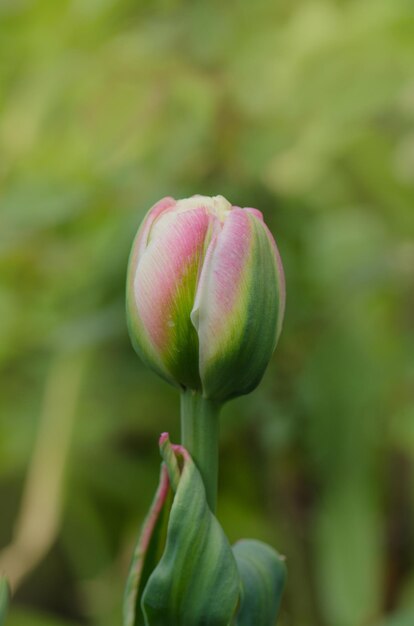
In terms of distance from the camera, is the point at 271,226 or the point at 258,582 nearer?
the point at 258,582

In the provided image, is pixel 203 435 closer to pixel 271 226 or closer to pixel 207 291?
pixel 207 291

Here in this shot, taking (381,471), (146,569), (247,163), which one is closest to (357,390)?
(381,471)

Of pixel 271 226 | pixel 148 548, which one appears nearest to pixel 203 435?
pixel 148 548

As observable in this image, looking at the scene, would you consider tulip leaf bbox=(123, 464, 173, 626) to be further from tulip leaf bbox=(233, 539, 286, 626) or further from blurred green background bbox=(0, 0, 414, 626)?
blurred green background bbox=(0, 0, 414, 626)

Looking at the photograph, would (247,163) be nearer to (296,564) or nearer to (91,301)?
(91,301)

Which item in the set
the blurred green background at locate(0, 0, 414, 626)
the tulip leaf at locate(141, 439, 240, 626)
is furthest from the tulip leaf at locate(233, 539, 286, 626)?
the blurred green background at locate(0, 0, 414, 626)
